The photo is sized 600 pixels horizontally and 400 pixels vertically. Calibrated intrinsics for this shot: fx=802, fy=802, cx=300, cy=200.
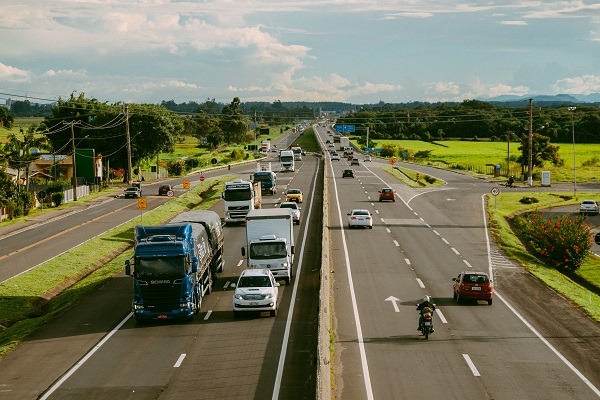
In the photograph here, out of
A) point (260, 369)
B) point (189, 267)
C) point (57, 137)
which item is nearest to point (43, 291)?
point (189, 267)

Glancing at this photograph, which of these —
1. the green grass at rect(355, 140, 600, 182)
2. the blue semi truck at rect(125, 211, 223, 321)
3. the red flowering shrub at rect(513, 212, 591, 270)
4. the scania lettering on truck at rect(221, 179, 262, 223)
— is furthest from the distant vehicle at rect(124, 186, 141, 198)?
the green grass at rect(355, 140, 600, 182)

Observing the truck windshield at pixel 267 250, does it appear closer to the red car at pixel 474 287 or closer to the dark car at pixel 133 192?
the red car at pixel 474 287

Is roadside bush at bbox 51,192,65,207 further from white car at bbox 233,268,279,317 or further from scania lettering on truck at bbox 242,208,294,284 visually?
white car at bbox 233,268,279,317

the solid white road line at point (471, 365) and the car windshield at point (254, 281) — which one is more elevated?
the car windshield at point (254, 281)

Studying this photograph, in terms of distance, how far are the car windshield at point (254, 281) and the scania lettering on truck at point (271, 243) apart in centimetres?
626

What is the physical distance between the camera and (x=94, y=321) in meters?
34.7

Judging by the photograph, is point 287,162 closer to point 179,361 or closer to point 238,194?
point 238,194

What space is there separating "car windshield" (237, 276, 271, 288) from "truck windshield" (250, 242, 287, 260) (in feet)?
21.4

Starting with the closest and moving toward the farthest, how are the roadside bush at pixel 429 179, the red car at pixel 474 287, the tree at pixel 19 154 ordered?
1. the red car at pixel 474 287
2. the tree at pixel 19 154
3. the roadside bush at pixel 429 179

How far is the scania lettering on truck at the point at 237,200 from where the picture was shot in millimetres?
66562

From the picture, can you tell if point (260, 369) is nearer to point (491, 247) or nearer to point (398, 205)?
point (491, 247)

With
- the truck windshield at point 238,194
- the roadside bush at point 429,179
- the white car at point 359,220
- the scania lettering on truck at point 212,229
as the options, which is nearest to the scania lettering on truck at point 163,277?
the scania lettering on truck at point 212,229

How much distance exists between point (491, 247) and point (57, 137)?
97.2 m

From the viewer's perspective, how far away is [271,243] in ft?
137
